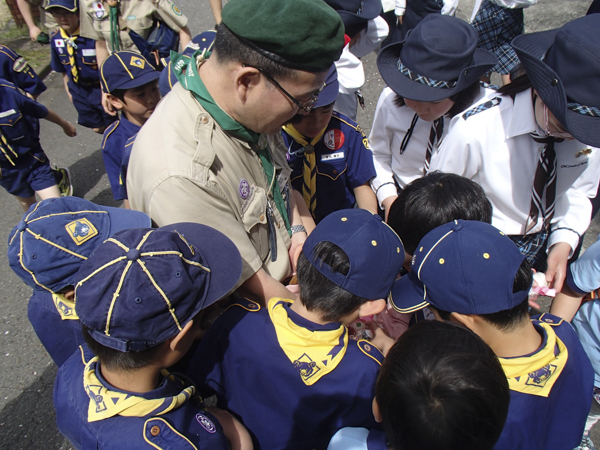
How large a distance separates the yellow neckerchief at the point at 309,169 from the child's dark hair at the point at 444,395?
57.3 inches

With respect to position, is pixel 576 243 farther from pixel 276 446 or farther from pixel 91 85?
pixel 91 85

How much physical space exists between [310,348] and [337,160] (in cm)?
135

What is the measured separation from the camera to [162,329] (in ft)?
3.89

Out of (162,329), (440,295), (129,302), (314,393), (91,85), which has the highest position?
(129,302)

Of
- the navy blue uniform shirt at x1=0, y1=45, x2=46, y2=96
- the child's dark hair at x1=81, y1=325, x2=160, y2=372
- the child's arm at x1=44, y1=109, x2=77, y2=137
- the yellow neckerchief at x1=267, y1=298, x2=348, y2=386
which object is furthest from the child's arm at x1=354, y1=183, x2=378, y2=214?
the navy blue uniform shirt at x1=0, y1=45, x2=46, y2=96

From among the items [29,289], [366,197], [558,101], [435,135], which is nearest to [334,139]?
[366,197]

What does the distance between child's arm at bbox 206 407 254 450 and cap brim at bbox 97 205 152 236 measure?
0.77 metres

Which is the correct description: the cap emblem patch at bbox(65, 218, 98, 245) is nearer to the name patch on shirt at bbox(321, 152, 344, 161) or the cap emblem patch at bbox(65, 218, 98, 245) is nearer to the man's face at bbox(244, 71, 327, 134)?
the man's face at bbox(244, 71, 327, 134)

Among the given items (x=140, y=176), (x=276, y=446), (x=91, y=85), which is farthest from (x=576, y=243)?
(x=91, y=85)

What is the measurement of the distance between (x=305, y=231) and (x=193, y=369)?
92 cm

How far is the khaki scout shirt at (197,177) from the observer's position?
132 cm

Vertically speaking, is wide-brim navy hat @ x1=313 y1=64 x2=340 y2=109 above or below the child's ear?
above

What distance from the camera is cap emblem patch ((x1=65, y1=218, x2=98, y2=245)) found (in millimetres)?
1457

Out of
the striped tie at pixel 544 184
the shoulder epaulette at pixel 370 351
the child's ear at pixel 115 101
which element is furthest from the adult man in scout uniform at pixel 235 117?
the child's ear at pixel 115 101
